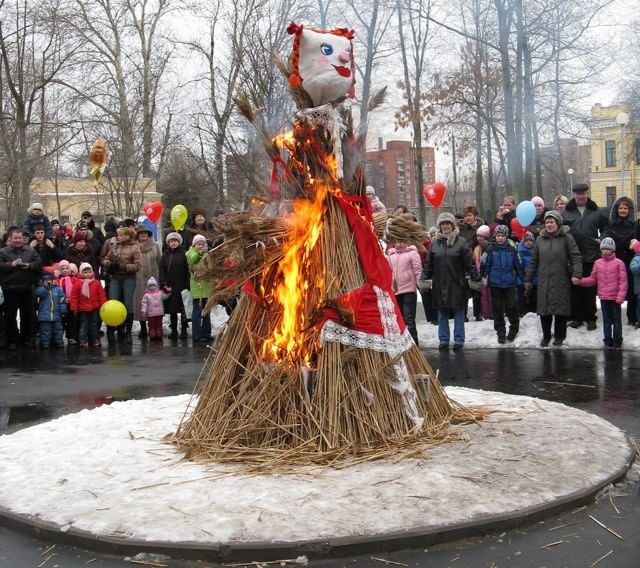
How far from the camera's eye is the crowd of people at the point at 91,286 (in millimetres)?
14086

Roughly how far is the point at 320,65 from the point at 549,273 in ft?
22.8

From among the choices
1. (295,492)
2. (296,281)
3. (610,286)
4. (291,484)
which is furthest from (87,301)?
(295,492)

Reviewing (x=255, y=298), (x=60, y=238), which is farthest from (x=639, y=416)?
(x=60, y=238)

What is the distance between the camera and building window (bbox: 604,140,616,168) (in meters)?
64.9

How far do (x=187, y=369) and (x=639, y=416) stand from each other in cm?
604

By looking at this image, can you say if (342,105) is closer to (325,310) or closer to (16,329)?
(325,310)

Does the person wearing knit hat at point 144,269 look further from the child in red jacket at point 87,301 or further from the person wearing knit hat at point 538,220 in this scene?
Result: the person wearing knit hat at point 538,220

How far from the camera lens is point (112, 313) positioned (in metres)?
14.1

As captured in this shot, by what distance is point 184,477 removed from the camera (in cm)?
513

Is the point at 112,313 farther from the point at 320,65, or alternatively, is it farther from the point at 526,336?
the point at 320,65

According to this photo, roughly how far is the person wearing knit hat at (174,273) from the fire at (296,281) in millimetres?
Answer: 8959

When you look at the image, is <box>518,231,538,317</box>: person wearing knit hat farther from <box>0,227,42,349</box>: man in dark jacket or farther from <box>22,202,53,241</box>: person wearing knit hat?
<box>22,202,53,241</box>: person wearing knit hat

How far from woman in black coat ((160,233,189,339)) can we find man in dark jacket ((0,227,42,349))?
2.19m

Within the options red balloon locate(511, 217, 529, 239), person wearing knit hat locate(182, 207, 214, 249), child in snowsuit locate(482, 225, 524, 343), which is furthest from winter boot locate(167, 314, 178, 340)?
red balloon locate(511, 217, 529, 239)
